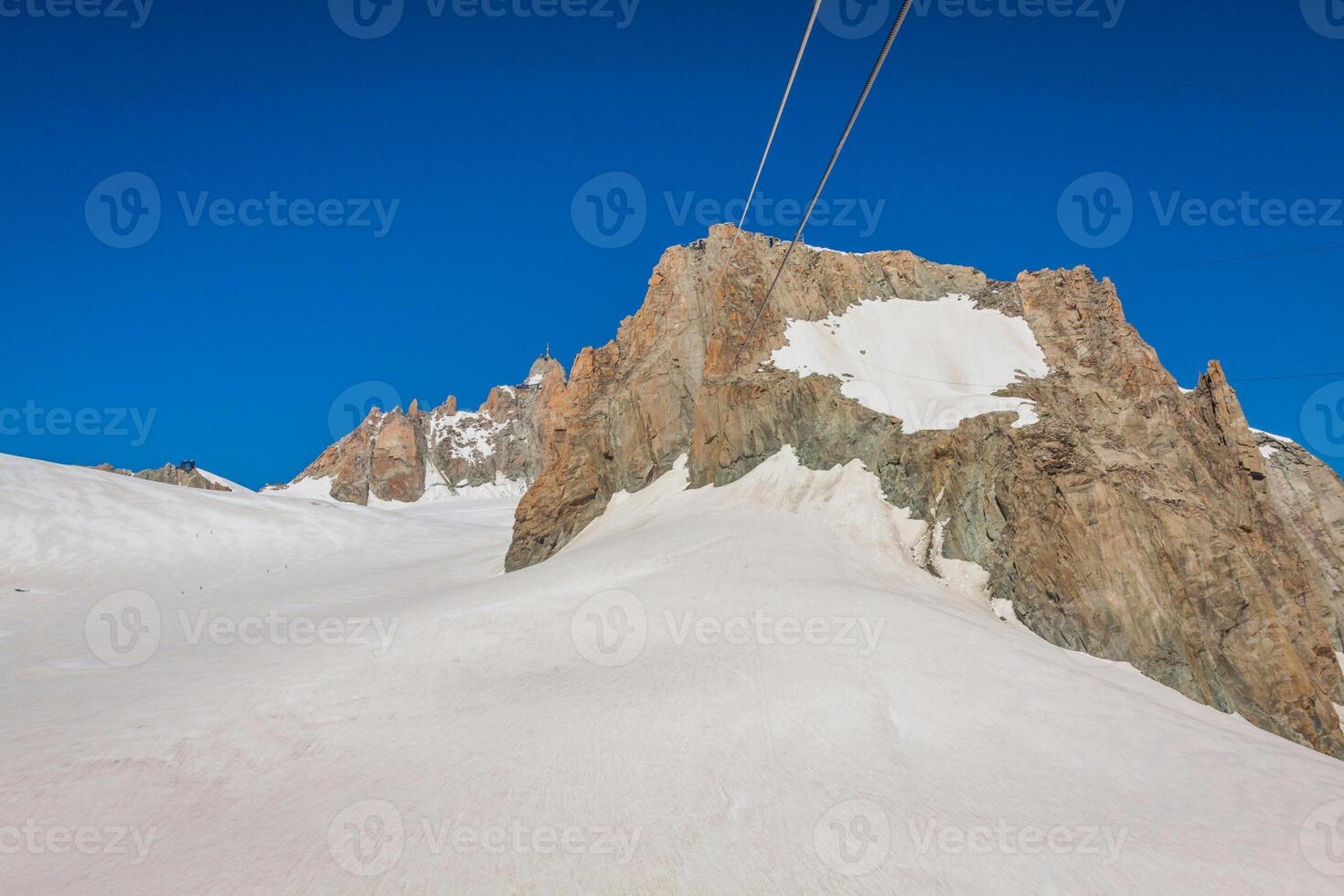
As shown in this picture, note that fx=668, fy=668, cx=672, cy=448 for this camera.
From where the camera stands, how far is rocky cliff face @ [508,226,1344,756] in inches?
709

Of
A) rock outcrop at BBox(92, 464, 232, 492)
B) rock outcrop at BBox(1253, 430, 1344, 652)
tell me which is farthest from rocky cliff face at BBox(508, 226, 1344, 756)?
rock outcrop at BBox(92, 464, 232, 492)

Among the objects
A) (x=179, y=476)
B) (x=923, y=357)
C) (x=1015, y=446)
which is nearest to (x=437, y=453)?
(x=179, y=476)

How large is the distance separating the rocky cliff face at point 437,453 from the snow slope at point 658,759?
3860 inches

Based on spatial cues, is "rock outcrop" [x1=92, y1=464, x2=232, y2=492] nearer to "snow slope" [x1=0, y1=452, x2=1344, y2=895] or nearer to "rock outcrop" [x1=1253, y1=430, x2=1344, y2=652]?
"snow slope" [x1=0, y1=452, x2=1344, y2=895]

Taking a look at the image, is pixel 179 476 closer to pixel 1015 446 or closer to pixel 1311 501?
pixel 1015 446

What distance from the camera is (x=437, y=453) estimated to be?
4948 inches

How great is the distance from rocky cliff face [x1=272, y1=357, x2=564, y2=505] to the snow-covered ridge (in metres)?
80.6

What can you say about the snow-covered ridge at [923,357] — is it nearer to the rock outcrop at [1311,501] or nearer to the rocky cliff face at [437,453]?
the rock outcrop at [1311,501]

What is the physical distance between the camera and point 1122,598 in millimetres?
18109

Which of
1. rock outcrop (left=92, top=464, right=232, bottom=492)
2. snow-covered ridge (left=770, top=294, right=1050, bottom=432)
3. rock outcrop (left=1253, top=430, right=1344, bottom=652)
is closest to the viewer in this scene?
snow-covered ridge (left=770, top=294, right=1050, bottom=432)

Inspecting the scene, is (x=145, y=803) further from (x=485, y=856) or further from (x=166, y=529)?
(x=166, y=529)

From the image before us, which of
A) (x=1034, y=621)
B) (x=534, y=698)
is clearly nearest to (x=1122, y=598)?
(x=1034, y=621)

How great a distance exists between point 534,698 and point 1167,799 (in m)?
8.57

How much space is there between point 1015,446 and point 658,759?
18406 millimetres
